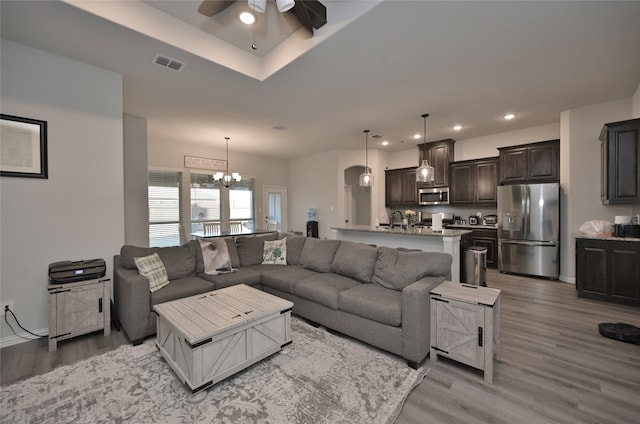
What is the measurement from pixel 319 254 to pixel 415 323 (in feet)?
5.51

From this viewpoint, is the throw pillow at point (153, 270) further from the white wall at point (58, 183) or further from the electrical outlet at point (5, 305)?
the electrical outlet at point (5, 305)

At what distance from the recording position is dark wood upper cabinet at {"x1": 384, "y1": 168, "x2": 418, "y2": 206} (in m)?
7.16

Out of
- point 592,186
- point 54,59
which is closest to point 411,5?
point 54,59

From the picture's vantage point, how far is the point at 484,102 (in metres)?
4.16

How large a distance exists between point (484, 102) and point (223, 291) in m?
4.57

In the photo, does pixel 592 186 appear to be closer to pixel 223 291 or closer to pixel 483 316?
pixel 483 316

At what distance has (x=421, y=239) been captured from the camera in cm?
404

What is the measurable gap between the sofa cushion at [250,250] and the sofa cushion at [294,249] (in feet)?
1.41

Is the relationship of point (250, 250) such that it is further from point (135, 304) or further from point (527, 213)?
point (527, 213)

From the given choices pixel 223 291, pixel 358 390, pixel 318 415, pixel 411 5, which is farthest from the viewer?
pixel 223 291

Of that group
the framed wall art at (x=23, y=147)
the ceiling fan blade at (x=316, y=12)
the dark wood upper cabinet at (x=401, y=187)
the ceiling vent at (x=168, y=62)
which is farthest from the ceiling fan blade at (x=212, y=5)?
the dark wood upper cabinet at (x=401, y=187)

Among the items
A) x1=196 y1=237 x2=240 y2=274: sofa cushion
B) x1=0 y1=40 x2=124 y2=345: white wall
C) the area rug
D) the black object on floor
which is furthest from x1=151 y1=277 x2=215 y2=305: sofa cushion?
the black object on floor

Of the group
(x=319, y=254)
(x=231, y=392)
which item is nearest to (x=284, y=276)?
(x=319, y=254)

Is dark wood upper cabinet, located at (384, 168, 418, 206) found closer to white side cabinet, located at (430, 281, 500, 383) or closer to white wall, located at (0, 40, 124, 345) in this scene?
white side cabinet, located at (430, 281, 500, 383)
